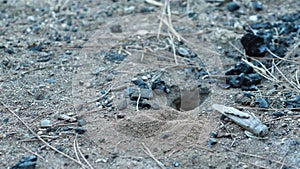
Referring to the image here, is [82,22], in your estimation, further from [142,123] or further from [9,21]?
[142,123]

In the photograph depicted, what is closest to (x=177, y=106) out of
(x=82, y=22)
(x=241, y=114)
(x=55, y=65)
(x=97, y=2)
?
(x=241, y=114)

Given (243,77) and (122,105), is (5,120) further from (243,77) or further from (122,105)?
(243,77)

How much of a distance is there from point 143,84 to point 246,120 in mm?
701

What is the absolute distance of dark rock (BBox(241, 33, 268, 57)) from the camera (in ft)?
11.1

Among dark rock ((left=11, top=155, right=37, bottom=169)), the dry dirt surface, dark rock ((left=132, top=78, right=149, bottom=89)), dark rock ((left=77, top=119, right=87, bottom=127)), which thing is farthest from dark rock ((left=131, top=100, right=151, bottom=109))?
A: dark rock ((left=11, top=155, right=37, bottom=169))

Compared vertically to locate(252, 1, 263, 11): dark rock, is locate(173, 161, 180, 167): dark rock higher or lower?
lower

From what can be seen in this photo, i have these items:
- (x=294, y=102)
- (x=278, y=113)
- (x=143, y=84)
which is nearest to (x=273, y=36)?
(x=294, y=102)

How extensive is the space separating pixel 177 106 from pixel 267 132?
2.10 ft

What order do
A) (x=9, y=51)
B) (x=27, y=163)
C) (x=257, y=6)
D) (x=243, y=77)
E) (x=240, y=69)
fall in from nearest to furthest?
(x=27, y=163) < (x=243, y=77) < (x=240, y=69) < (x=9, y=51) < (x=257, y=6)

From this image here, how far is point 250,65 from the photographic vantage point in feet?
10.6

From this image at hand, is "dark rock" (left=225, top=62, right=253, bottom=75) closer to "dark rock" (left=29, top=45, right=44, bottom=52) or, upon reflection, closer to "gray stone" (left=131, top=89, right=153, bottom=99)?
"gray stone" (left=131, top=89, right=153, bottom=99)

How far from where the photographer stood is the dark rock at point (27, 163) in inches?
96.1

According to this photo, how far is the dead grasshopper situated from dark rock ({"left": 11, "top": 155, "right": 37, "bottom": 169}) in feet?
3.34

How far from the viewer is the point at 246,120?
8.87ft
